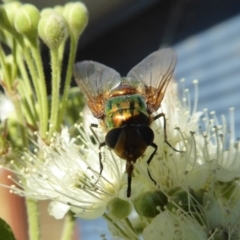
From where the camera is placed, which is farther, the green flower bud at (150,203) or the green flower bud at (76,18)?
the green flower bud at (76,18)

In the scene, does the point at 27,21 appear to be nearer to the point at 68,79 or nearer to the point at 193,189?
the point at 68,79

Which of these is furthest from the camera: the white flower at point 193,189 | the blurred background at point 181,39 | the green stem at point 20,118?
the blurred background at point 181,39

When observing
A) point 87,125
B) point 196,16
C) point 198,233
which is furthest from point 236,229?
point 196,16

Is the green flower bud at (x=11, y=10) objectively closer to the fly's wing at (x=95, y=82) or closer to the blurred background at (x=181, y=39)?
the fly's wing at (x=95, y=82)

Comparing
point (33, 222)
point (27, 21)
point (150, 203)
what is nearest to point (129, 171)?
point (150, 203)

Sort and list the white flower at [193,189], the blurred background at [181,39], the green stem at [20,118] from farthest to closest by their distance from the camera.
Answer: the blurred background at [181,39] → the green stem at [20,118] → the white flower at [193,189]

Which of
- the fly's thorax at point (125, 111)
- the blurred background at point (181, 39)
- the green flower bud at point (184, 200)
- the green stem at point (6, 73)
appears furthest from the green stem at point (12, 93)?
the blurred background at point (181, 39)

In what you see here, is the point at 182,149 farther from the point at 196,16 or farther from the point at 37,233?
the point at 196,16
